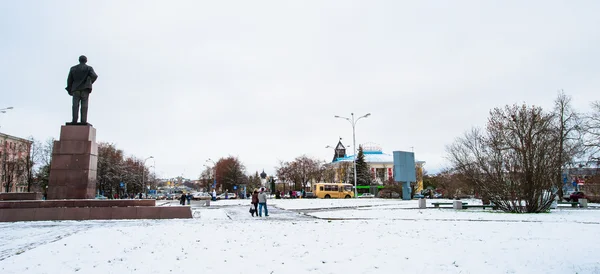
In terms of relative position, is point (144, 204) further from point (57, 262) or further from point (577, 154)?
point (577, 154)

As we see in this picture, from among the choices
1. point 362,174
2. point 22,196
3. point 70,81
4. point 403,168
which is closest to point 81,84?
point 70,81

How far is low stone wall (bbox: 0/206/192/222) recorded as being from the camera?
1767 centimetres

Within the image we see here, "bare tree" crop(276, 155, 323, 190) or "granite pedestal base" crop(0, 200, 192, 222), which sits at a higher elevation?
"bare tree" crop(276, 155, 323, 190)

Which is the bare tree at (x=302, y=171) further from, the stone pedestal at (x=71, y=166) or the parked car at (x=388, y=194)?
the stone pedestal at (x=71, y=166)

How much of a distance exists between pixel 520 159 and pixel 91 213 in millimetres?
22296

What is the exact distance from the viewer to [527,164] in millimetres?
21422

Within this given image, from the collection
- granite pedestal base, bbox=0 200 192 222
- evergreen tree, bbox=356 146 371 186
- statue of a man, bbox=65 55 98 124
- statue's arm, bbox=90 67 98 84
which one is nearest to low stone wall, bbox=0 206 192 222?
granite pedestal base, bbox=0 200 192 222

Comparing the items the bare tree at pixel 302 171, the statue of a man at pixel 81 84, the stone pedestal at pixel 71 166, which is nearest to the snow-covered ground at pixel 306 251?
the stone pedestal at pixel 71 166

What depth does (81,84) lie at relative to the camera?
66.0 ft

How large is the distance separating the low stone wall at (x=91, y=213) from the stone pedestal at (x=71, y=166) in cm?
124

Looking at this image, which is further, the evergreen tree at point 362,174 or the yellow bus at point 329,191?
the evergreen tree at point 362,174

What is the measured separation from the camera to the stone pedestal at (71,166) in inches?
749

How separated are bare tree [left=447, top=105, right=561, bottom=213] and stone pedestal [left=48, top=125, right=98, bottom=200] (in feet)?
70.1

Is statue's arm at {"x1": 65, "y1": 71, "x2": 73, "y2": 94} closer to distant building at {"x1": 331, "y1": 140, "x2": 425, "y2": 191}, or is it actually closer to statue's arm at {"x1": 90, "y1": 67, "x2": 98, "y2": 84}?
statue's arm at {"x1": 90, "y1": 67, "x2": 98, "y2": 84}
